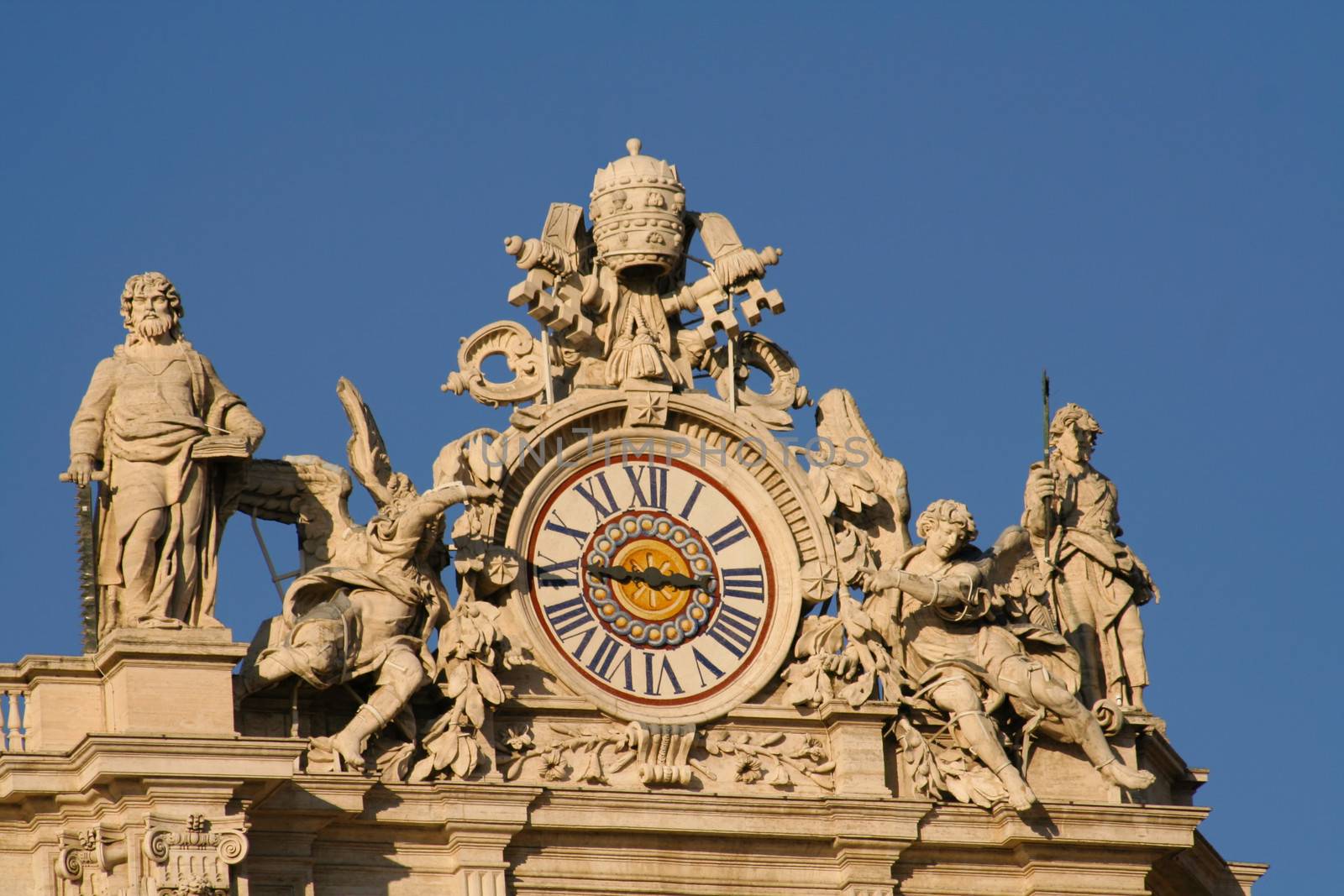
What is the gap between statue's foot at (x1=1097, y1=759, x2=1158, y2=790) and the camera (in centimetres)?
2988

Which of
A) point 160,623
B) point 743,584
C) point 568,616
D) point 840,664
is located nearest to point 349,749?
point 160,623

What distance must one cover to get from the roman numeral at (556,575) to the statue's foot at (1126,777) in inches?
144

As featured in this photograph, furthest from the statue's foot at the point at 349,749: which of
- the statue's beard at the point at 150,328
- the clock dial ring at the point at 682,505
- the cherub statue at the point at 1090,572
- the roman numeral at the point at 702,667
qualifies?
the cherub statue at the point at 1090,572

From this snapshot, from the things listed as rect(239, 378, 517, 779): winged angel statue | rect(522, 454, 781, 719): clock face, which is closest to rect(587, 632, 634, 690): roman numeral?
rect(522, 454, 781, 719): clock face

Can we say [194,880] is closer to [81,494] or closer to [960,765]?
[81,494]

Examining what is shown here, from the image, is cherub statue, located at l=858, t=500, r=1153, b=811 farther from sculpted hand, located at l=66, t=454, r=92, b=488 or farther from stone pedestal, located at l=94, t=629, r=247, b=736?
sculpted hand, located at l=66, t=454, r=92, b=488

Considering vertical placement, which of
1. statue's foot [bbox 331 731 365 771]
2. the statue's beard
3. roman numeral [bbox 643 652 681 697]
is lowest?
statue's foot [bbox 331 731 365 771]

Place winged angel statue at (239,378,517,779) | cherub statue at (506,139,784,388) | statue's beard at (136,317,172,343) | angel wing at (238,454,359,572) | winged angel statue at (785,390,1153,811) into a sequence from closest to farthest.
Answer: winged angel statue at (239,378,517,779) → statue's beard at (136,317,172,343) → angel wing at (238,454,359,572) → winged angel statue at (785,390,1153,811) → cherub statue at (506,139,784,388)

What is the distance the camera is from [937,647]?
30109mm

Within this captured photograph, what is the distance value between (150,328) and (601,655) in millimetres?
3573

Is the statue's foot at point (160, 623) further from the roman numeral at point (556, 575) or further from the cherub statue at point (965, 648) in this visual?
the cherub statue at point (965, 648)

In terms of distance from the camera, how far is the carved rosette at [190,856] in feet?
88.4

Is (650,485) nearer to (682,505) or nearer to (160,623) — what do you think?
(682,505)

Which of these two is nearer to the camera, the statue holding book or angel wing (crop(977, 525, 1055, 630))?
the statue holding book
